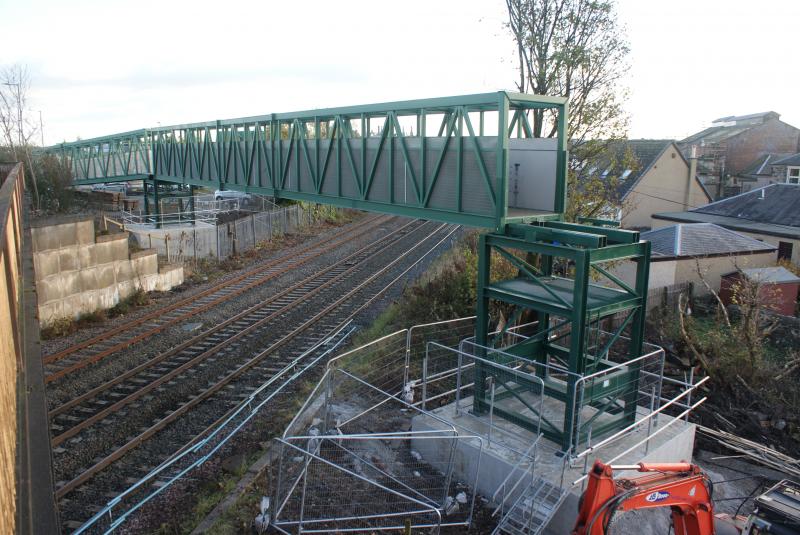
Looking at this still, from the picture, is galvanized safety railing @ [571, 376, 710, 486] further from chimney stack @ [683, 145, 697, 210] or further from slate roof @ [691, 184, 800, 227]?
chimney stack @ [683, 145, 697, 210]

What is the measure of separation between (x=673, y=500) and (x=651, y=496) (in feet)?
1.53

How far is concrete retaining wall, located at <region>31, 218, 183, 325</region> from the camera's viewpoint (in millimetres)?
17469

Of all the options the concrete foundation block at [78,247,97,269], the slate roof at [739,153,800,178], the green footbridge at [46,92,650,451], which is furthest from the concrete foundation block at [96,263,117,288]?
the slate roof at [739,153,800,178]

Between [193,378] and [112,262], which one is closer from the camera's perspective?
[193,378]

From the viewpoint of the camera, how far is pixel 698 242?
22.8m

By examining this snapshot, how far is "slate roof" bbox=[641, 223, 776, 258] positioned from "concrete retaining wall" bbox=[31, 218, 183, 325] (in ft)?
61.5

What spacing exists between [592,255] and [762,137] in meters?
61.5

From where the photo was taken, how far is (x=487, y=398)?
10.1 meters

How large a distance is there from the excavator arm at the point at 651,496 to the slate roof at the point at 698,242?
14650 millimetres

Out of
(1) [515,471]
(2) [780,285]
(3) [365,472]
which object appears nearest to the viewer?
(1) [515,471]

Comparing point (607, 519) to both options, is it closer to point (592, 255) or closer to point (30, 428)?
Answer: point (592, 255)

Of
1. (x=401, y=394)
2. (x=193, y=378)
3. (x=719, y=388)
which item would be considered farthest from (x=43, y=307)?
(x=719, y=388)

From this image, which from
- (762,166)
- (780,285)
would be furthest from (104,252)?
(762,166)

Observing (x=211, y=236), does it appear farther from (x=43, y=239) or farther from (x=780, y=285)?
(x=780, y=285)
